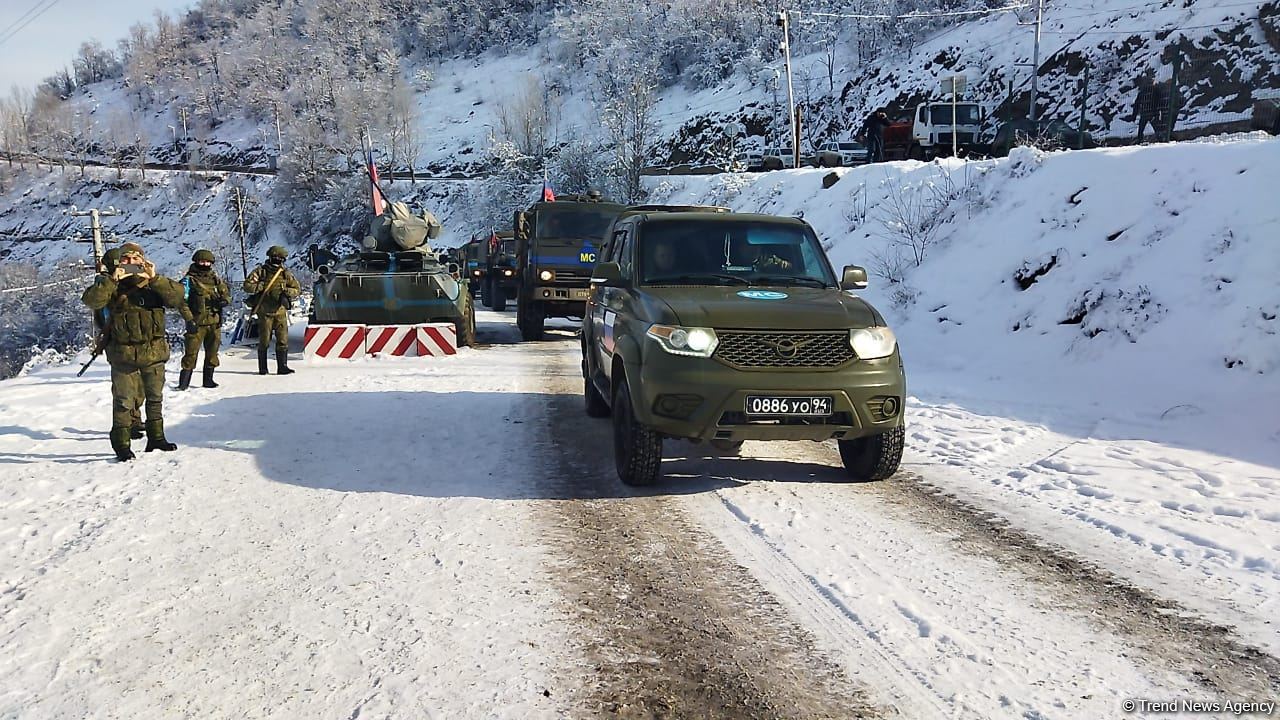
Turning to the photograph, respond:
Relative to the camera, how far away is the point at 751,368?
18.0ft

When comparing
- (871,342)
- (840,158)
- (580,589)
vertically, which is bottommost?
(580,589)

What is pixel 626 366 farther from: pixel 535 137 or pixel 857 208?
pixel 535 137

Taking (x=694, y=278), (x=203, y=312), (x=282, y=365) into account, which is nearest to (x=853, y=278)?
(x=694, y=278)

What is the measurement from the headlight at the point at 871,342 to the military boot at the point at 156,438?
5.75 metres

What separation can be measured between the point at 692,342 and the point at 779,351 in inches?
22.4

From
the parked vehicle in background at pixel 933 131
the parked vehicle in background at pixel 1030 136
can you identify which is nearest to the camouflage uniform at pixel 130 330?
the parked vehicle in background at pixel 1030 136

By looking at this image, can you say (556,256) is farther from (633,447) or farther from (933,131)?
(933,131)

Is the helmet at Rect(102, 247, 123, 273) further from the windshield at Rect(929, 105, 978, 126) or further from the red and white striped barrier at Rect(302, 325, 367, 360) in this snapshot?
the windshield at Rect(929, 105, 978, 126)

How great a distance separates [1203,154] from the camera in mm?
11469

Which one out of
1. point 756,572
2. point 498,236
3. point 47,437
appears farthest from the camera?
point 498,236

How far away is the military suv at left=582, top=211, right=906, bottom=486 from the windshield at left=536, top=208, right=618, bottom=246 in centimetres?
874

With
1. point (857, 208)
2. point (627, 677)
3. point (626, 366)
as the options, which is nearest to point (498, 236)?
point (857, 208)

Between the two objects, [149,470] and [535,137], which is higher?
[535,137]

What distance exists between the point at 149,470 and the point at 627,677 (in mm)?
5046
